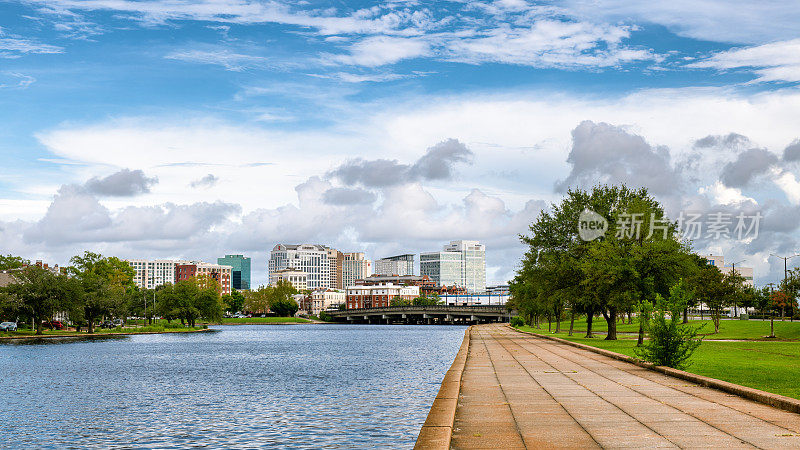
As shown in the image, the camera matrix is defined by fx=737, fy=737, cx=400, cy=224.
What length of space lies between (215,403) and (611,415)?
18.7 meters

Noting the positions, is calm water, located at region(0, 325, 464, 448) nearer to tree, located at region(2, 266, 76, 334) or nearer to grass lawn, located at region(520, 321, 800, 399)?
grass lawn, located at region(520, 321, 800, 399)

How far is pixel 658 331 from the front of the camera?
28516 millimetres

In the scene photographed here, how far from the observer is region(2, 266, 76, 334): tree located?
8769cm

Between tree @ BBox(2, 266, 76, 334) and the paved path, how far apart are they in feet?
250

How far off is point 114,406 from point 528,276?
4599 cm

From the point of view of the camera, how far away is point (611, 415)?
17562 millimetres

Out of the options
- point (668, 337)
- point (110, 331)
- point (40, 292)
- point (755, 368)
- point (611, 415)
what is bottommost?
point (110, 331)

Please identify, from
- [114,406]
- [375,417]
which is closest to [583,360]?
[375,417]

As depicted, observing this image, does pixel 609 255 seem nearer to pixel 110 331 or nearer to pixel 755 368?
pixel 755 368

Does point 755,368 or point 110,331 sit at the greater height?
point 755,368

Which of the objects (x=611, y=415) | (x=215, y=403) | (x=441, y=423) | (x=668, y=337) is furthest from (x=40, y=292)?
(x=611, y=415)

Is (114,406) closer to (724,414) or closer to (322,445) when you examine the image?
(322,445)

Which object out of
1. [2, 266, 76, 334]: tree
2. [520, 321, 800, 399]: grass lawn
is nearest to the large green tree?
[520, 321, 800, 399]: grass lawn

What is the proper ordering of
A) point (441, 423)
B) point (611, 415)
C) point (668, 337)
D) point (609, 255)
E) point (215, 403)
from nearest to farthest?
point (441, 423) < point (611, 415) < point (668, 337) < point (215, 403) < point (609, 255)
